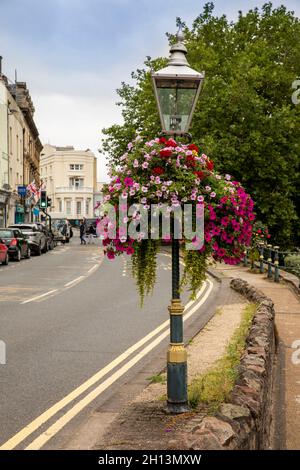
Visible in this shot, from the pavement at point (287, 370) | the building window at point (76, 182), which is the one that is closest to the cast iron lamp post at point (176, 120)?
the pavement at point (287, 370)

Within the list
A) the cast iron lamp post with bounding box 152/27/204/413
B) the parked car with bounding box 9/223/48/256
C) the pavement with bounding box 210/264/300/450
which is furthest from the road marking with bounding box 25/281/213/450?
the parked car with bounding box 9/223/48/256

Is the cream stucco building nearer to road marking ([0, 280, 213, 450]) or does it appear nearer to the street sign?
the street sign

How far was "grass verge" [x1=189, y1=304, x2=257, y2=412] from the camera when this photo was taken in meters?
6.57

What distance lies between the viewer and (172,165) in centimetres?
644

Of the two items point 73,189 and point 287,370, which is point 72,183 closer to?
point 73,189

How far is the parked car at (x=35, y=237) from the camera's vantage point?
35406mm

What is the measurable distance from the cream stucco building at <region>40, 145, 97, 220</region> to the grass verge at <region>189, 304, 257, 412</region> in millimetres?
102454

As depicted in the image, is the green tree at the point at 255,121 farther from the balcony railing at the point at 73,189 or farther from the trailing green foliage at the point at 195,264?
the balcony railing at the point at 73,189

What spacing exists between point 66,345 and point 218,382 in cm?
354

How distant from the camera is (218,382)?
7.20 m

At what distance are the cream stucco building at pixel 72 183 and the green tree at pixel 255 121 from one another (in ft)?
236

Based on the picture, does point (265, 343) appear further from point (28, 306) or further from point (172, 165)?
point (28, 306)

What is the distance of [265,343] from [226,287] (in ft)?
→ 39.3

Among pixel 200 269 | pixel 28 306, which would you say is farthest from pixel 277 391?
pixel 28 306
